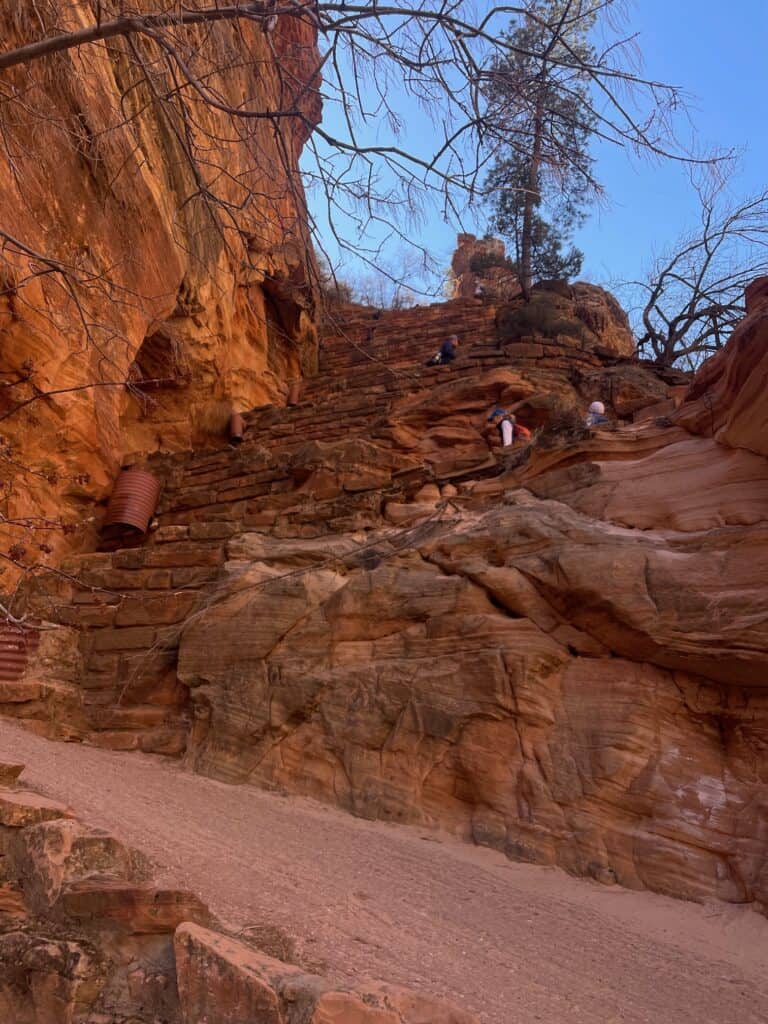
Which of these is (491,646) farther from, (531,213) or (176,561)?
(531,213)

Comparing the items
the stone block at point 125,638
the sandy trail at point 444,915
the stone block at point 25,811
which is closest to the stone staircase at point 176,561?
the stone block at point 125,638

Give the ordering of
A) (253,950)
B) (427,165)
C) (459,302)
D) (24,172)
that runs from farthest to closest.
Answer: (459,302) → (24,172) → (427,165) → (253,950)

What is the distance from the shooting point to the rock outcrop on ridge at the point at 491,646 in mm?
3920

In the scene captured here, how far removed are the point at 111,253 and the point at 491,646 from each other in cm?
629

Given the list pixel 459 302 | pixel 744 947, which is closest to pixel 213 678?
pixel 744 947

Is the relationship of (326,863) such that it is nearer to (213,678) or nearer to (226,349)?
(213,678)

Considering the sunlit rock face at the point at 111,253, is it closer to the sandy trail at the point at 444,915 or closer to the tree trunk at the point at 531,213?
the tree trunk at the point at 531,213

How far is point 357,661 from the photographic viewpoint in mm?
5152

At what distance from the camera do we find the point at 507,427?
870cm

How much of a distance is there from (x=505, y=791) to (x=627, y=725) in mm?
786

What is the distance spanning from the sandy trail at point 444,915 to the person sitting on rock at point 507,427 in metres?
5.12

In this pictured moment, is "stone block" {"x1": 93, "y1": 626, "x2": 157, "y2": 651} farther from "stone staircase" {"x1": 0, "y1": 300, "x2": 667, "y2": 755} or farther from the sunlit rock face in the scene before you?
the sunlit rock face

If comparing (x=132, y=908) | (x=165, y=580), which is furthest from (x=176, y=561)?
(x=132, y=908)

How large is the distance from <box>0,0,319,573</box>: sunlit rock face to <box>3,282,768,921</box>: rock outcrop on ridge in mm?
1291
